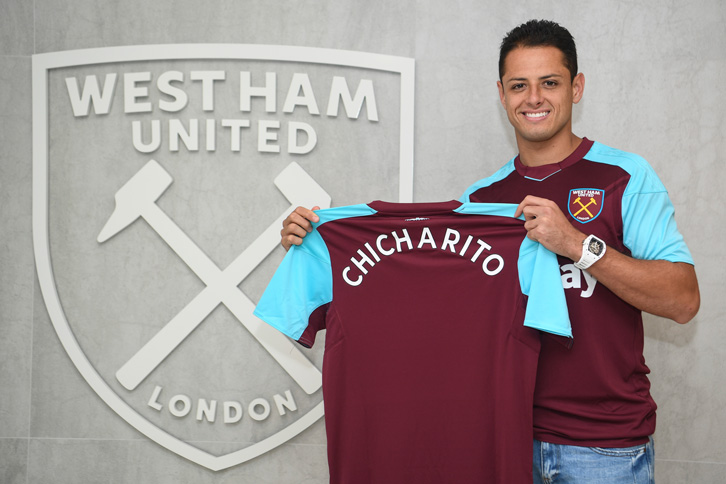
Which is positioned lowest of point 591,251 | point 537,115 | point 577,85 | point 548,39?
point 591,251

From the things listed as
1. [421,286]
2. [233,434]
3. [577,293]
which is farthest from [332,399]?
[233,434]

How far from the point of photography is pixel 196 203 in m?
2.54

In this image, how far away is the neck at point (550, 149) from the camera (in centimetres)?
174

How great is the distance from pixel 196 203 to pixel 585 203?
157 cm

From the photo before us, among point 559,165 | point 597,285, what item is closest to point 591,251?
point 597,285

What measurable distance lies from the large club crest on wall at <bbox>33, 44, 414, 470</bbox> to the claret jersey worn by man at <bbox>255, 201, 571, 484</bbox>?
0.76 meters

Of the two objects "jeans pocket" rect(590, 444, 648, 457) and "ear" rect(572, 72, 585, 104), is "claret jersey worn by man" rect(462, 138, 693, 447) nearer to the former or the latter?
"jeans pocket" rect(590, 444, 648, 457)

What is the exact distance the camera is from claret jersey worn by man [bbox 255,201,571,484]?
5.36ft

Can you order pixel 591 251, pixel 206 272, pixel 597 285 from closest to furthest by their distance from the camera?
pixel 591 251
pixel 597 285
pixel 206 272

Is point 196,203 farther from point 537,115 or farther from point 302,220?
point 537,115

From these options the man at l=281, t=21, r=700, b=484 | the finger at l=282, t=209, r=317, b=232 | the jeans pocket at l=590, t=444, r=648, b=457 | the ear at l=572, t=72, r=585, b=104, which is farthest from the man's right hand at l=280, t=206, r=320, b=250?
the jeans pocket at l=590, t=444, r=648, b=457

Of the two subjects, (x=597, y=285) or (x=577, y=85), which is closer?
(x=597, y=285)

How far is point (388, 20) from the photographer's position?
8.27ft

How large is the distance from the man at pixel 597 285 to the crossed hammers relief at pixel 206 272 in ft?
3.52
